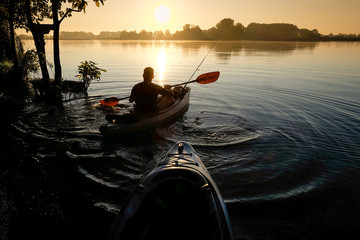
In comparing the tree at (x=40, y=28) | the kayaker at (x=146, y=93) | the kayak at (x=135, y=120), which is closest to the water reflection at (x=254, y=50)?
the tree at (x=40, y=28)

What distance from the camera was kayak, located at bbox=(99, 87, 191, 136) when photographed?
19.7 ft

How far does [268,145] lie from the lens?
6.19 metres

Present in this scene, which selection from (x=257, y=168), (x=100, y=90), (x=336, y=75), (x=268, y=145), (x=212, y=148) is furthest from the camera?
(x=336, y=75)

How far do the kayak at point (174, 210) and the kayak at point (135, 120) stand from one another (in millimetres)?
3271

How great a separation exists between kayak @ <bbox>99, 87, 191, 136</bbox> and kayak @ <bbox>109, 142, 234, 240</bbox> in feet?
10.7

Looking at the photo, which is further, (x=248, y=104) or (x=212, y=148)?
(x=248, y=104)

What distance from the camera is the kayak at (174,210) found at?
93.6 inches

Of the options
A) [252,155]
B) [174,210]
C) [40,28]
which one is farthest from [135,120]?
[40,28]

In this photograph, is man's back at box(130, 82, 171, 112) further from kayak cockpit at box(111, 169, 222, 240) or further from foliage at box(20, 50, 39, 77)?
foliage at box(20, 50, 39, 77)

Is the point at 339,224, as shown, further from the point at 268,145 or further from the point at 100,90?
the point at 100,90

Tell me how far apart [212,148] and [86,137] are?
3.68 m

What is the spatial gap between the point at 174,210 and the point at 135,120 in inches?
148

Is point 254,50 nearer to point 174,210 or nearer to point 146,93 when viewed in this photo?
point 146,93

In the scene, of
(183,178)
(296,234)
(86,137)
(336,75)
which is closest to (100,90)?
(86,137)
